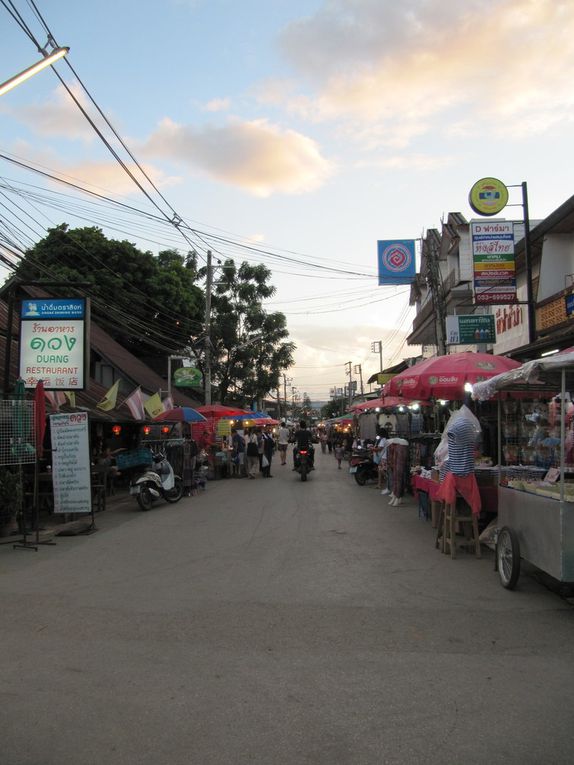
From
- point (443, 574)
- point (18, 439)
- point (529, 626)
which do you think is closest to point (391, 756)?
point (529, 626)

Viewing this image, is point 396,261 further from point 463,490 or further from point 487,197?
point 463,490

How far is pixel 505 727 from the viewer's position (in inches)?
139

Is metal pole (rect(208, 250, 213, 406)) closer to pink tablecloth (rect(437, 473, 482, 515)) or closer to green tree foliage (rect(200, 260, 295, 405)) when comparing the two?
green tree foliage (rect(200, 260, 295, 405))

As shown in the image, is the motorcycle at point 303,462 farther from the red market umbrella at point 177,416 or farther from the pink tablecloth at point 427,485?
the pink tablecloth at point 427,485

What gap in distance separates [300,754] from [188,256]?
118 ft

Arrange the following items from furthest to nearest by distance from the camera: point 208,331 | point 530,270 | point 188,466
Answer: point 208,331 → point 188,466 → point 530,270

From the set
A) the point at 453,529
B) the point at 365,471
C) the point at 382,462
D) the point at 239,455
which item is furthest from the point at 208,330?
the point at 453,529

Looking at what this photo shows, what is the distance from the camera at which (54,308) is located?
1209 centimetres

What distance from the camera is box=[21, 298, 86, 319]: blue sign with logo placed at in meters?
12.0

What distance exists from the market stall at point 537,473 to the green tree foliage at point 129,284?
1698cm

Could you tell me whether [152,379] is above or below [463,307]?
below

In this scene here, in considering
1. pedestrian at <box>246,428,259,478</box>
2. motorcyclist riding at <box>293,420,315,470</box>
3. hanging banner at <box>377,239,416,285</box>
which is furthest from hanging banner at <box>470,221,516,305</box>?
pedestrian at <box>246,428,259,478</box>

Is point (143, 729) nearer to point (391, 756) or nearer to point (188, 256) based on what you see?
point (391, 756)

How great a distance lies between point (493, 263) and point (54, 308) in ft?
36.8
